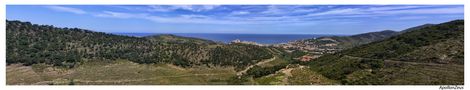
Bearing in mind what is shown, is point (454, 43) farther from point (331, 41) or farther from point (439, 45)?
point (331, 41)

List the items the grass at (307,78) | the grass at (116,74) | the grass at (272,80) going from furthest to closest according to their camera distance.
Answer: the grass at (116,74) → the grass at (272,80) → the grass at (307,78)

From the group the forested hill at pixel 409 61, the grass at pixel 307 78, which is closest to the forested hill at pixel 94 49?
the grass at pixel 307 78

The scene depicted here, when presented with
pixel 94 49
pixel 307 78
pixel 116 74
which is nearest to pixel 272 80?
pixel 307 78

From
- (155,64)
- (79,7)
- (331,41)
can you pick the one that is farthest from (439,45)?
(331,41)

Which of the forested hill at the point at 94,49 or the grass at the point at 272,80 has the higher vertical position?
the forested hill at the point at 94,49

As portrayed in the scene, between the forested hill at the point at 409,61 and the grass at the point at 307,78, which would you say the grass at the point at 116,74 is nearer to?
the grass at the point at 307,78

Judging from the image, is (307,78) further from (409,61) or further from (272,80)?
(409,61)
